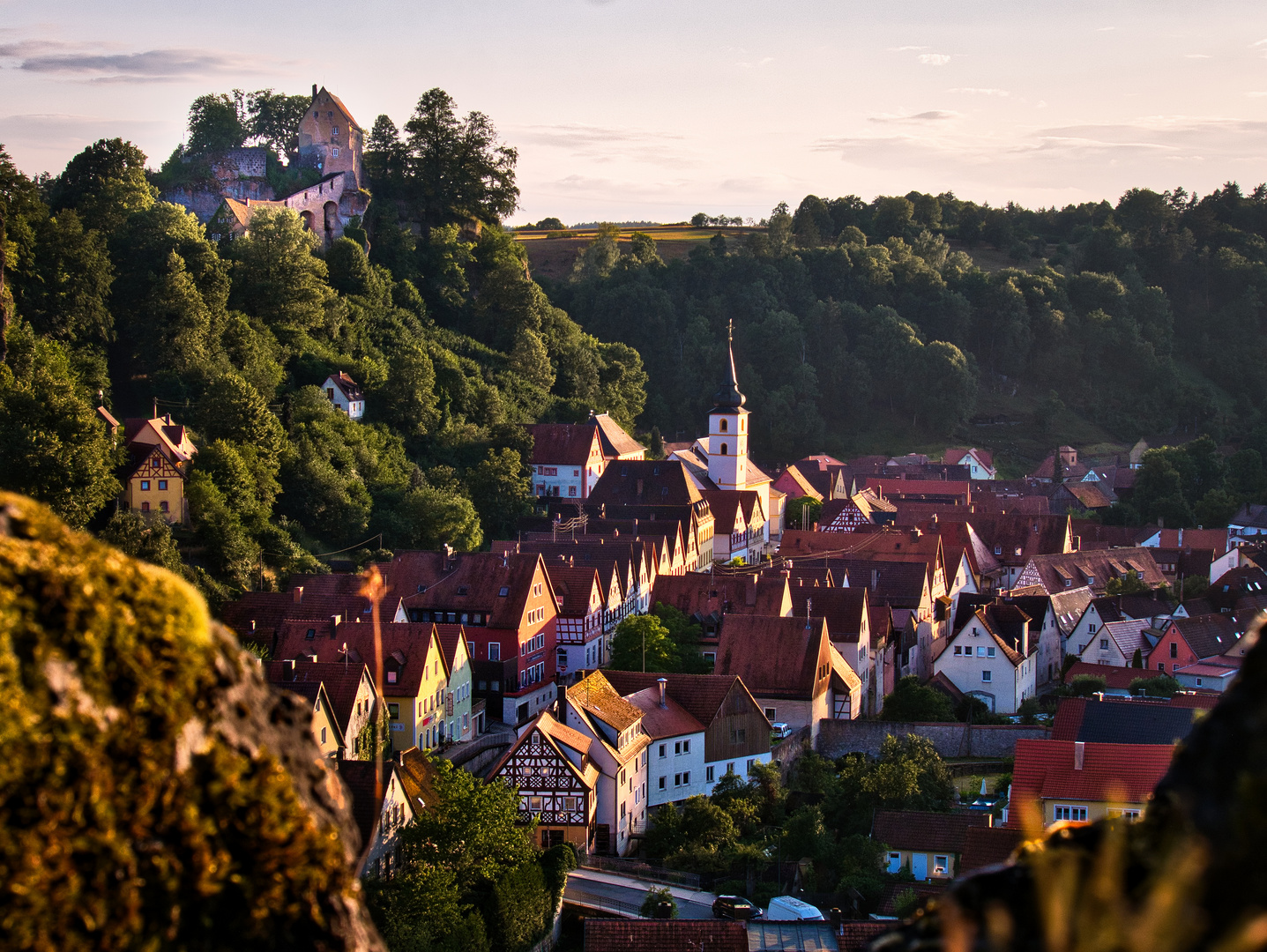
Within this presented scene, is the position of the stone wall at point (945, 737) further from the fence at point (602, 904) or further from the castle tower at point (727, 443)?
the castle tower at point (727, 443)

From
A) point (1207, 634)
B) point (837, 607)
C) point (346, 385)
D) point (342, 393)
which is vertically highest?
point (346, 385)

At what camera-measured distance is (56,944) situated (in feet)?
11.9

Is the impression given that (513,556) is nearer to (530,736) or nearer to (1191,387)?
(530,736)

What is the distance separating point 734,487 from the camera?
70.1 metres

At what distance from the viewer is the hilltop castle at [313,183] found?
235 feet

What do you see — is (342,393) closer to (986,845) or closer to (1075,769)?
(1075,769)

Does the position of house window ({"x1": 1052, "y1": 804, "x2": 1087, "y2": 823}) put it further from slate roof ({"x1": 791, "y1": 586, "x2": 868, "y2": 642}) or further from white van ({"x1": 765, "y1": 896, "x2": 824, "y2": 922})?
slate roof ({"x1": 791, "y1": 586, "x2": 868, "y2": 642})

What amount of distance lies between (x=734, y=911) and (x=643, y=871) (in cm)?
338

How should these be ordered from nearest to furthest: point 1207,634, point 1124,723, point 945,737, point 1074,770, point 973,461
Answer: point 1074,770
point 1124,723
point 945,737
point 1207,634
point 973,461

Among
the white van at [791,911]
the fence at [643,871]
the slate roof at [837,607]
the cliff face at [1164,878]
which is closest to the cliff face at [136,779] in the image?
the cliff face at [1164,878]

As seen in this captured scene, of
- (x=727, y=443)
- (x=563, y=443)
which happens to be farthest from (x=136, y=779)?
(x=727, y=443)

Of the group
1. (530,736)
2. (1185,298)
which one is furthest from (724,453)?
(1185,298)

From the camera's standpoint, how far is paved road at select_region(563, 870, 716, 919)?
26.2m

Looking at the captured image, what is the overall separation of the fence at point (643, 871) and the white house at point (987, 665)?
17.6 meters
